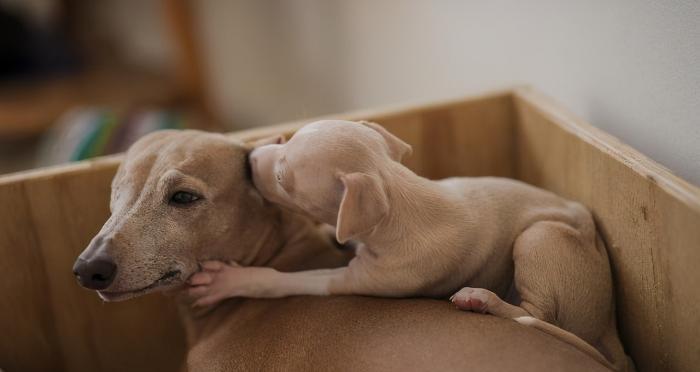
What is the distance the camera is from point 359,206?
1.11 m

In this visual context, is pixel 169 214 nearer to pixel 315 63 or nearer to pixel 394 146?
pixel 394 146

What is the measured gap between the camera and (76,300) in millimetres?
1439

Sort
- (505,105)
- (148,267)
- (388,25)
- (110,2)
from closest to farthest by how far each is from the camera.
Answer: (148,267) → (505,105) → (388,25) → (110,2)

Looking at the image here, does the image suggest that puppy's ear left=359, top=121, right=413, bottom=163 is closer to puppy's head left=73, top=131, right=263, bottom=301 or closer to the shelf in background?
puppy's head left=73, top=131, right=263, bottom=301

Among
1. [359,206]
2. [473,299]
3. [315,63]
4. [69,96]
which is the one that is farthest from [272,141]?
[69,96]

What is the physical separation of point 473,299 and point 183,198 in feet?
1.71

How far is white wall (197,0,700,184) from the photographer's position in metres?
1.19

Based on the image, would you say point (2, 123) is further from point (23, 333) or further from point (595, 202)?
point (595, 202)

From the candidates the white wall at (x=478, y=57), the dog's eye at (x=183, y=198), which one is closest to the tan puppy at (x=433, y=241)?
the dog's eye at (x=183, y=198)

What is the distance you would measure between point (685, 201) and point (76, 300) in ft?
3.70

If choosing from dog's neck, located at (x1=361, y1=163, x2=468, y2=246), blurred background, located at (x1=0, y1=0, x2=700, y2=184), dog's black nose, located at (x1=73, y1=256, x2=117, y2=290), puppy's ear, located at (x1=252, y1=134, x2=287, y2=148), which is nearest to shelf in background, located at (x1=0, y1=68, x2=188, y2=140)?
blurred background, located at (x1=0, y1=0, x2=700, y2=184)

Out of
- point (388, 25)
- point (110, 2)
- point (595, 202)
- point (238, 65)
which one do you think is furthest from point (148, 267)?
point (110, 2)

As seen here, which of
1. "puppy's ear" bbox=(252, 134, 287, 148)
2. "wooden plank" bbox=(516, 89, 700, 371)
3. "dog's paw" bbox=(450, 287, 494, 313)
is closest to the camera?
"wooden plank" bbox=(516, 89, 700, 371)

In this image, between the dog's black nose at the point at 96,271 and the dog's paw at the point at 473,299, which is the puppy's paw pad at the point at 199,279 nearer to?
the dog's black nose at the point at 96,271
